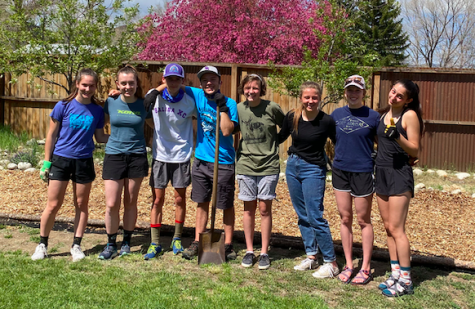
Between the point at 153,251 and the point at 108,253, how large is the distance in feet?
1.43

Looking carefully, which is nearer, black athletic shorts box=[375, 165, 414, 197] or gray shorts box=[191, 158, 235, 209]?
black athletic shorts box=[375, 165, 414, 197]

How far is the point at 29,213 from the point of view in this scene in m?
6.52

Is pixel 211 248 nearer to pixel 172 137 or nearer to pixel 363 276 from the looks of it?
pixel 172 137

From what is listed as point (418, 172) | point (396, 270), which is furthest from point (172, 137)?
point (418, 172)

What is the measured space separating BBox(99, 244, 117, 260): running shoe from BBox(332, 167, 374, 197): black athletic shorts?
228 centimetres

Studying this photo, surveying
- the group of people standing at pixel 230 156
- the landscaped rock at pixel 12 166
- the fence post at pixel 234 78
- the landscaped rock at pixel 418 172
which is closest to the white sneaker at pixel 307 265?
the group of people standing at pixel 230 156

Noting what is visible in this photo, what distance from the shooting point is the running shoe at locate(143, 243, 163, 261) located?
4676 mm

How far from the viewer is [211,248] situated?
4.59 m

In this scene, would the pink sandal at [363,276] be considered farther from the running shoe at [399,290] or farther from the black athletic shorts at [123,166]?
the black athletic shorts at [123,166]

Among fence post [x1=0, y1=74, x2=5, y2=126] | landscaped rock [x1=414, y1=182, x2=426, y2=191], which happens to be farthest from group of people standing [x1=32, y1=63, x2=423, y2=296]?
fence post [x1=0, y1=74, x2=5, y2=126]

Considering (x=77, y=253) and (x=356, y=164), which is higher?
(x=356, y=164)

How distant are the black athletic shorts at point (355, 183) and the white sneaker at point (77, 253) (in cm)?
254

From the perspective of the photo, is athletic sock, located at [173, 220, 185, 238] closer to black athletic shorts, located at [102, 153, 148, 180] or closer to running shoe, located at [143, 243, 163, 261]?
running shoe, located at [143, 243, 163, 261]

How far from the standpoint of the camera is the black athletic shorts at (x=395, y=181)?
3863 millimetres
